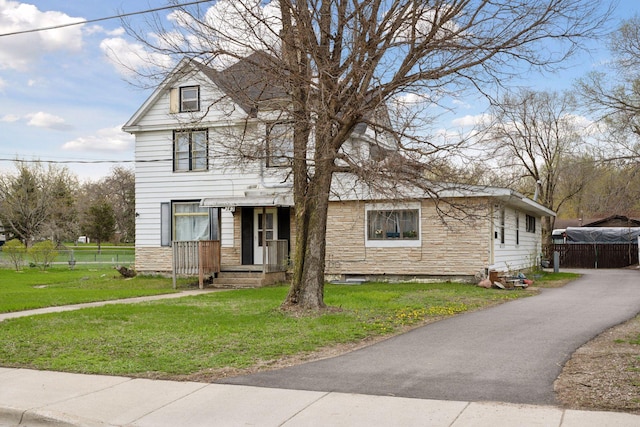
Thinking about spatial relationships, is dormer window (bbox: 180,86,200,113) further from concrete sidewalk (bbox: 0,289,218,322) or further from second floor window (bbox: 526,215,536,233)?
second floor window (bbox: 526,215,536,233)

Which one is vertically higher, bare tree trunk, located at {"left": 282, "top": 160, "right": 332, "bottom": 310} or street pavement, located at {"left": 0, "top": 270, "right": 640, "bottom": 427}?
bare tree trunk, located at {"left": 282, "top": 160, "right": 332, "bottom": 310}

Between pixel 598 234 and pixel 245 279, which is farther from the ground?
pixel 598 234

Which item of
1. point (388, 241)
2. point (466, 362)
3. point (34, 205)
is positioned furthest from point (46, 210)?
point (466, 362)

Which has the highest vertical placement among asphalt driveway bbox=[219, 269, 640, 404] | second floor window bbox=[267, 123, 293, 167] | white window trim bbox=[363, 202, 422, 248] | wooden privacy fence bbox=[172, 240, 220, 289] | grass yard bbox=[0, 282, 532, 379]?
second floor window bbox=[267, 123, 293, 167]

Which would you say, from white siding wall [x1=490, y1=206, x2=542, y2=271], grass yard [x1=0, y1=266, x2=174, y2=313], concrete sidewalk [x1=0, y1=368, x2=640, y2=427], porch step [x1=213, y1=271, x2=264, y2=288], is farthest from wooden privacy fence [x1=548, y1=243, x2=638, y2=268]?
concrete sidewalk [x1=0, y1=368, x2=640, y2=427]

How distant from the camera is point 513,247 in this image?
2362 cm

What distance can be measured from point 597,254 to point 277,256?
23356 mm

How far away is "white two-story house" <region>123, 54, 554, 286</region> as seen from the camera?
2000 centimetres

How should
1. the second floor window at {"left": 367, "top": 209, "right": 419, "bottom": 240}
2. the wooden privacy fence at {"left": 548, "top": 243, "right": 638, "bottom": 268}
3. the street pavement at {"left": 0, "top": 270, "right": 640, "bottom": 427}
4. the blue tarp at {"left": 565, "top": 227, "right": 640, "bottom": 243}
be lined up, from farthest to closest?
the blue tarp at {"left": 565, "top": 227, "right": 640, "bottom": 243}, the wooden privacy fence at {"left": 548, "top": 243, "right": 638, "bottom": 268}, the second floor window at {"left": 367, "top": 209, "right": 419, "bottom": 240}, the street pavement at {"left": 0, "top": 270, "right": 640, "bottom": 427}

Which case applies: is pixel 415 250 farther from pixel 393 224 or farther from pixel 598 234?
pixel 598 234

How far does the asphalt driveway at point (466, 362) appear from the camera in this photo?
6785mm

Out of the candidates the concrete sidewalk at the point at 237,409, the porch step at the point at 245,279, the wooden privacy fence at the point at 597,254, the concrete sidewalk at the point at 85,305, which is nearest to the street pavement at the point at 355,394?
the concrete sidewalk at the point at 237,409

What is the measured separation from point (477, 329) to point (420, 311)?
7.04 feet

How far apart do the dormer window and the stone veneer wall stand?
20.6 ft
